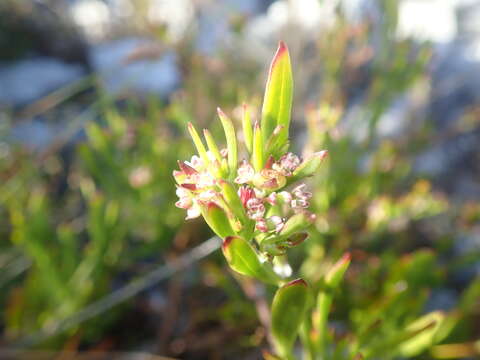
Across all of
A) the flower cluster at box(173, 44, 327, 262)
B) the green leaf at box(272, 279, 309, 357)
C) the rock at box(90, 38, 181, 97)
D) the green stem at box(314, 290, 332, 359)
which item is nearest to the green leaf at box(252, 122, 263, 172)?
the flower cluster at box(173, 44, 327, 262)

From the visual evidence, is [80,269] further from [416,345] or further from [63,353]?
[416,345]

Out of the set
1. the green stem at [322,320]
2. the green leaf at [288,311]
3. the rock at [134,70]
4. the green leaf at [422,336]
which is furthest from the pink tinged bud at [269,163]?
the rock at [134,70]

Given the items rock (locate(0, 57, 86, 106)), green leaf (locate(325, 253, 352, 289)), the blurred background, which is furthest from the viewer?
rock (locate(0, 57, 86, 106))

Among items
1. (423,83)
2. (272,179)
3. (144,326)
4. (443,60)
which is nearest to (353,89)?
(443,60)

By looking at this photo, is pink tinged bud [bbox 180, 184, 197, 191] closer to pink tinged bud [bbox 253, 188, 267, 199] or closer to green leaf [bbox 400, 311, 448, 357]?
pink tinged bud [bbox 253, 188, 267, 199]

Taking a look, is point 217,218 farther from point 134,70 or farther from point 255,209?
point 134,70

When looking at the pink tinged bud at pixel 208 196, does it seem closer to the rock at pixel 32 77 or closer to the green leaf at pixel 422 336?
the green leaf at pixel 422 336

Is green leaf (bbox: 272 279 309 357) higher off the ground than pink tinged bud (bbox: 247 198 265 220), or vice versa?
pink tinged bud (bbox: 247 198 265 220)
